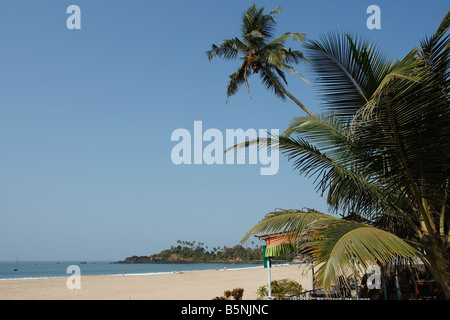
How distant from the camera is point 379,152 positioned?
4812mm

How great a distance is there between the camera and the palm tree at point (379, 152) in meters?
3.84

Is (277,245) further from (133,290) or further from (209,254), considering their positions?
(209,254)

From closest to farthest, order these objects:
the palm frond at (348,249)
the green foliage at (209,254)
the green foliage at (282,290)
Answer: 1. the palm frond at (348,249)
2. the green foliage at (282,290)
3. the green foliage at (209,254)

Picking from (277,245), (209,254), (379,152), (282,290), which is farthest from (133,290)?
(209,254)

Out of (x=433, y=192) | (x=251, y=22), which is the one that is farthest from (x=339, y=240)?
(x=251, y=22)

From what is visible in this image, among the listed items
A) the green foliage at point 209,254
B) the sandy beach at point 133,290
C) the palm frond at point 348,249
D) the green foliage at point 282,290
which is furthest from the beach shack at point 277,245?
the green foliage at point 209,254

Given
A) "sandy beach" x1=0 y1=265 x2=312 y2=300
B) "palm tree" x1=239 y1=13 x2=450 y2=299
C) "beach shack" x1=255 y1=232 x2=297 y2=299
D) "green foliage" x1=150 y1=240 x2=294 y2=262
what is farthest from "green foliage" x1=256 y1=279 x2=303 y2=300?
"green foliage" x1=150 y1=240 x2=294 y2=262

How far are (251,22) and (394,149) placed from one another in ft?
32.8

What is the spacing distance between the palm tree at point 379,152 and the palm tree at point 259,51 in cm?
715

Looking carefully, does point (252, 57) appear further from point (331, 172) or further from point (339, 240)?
point (339, 240)

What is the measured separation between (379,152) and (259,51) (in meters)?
8.93

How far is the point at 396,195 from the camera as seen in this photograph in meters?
5.54

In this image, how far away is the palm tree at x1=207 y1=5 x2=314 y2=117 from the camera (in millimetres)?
12445

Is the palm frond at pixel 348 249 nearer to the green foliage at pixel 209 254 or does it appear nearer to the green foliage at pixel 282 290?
the green foliage at pixel 282 290
